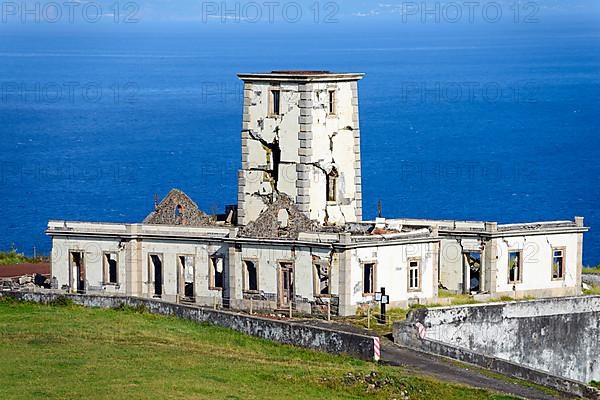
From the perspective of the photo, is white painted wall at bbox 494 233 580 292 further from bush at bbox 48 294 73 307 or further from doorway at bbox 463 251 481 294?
bush at bbox 48 294 73 307

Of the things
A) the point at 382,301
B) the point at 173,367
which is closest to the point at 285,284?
the point at 382,301

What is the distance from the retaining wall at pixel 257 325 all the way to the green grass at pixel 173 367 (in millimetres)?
313

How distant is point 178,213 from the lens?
205 feet

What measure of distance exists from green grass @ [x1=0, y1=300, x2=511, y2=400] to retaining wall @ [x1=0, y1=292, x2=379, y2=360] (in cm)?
31

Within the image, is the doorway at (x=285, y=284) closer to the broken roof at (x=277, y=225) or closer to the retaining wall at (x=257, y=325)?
the broken roof at (x=277, y=225)

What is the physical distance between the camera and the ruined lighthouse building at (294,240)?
193 feet

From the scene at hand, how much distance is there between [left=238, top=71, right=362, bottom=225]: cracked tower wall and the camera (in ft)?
198

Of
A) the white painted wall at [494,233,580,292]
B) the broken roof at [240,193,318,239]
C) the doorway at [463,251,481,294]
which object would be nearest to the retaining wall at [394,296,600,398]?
the white painted wall at [494,233,580,292]

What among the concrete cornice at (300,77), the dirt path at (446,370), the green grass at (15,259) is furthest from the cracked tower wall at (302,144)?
the green grass at (15,259)

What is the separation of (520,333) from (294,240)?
318 inches

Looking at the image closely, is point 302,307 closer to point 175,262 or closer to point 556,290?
point 175,262

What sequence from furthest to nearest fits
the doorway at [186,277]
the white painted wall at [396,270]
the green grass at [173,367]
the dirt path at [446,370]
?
the doorway at [186,277] < the white painted wall at [396,270] < the dirt path at [446,370] < the green grass at [173,367]

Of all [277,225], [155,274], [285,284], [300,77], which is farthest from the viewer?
[155,274]

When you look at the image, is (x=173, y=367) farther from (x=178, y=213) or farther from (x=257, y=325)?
(x=178, y=213)
